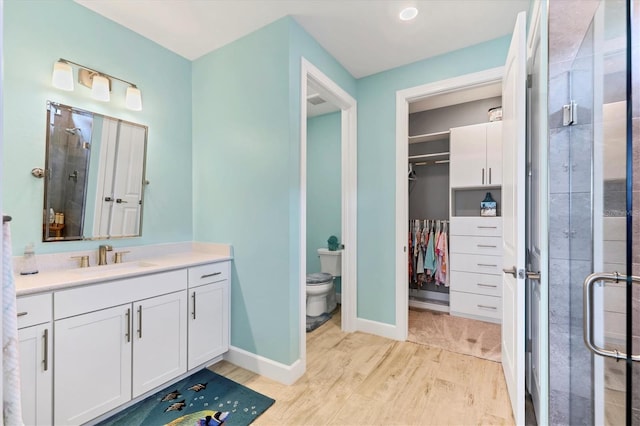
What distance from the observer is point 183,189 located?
8.68 feet

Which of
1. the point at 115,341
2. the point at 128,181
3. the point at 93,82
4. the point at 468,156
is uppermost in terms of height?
the point at 93,82

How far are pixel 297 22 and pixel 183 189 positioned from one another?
1.69 m

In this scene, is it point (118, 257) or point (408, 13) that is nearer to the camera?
point (408, 13)

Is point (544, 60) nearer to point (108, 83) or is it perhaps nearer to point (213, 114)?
point (213, 114)

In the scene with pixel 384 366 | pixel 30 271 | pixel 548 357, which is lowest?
pixel 384 366

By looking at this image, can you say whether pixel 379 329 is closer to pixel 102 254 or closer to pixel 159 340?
pixel 159 340

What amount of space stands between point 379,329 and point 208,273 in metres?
1.72

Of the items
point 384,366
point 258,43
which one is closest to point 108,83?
point 258,43

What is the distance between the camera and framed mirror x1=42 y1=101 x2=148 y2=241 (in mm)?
1879

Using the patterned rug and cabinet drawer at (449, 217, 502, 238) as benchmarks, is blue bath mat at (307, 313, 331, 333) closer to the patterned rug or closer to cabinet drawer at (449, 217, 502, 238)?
the patterned rug

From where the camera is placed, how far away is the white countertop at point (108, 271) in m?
1.45

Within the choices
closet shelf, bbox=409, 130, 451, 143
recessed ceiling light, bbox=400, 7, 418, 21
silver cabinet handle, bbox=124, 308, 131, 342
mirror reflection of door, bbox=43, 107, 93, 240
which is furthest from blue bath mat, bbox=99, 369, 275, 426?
closet shelf, bbox=409, 130, 451, 143

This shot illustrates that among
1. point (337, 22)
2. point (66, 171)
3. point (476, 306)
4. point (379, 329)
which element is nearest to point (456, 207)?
point (476, 306)

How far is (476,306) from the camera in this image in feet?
10.4
